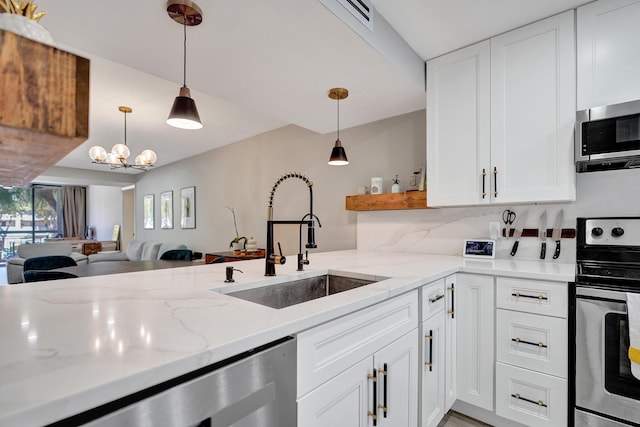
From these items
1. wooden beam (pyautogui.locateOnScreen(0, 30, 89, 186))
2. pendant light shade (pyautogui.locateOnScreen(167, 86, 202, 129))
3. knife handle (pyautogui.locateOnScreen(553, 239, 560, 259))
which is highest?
pendant light shade (pyautogui.locateOnScreen(167, 86, 202, 129))

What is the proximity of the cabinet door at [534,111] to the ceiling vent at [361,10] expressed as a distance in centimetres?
94

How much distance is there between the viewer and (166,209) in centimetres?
649

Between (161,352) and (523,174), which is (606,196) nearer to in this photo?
(523,174)

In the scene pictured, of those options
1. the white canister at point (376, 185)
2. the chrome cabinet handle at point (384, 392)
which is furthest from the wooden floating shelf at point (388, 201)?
the chrome cabinet handle at point (384, 392)

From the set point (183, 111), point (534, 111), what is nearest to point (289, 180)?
point (183, 111)

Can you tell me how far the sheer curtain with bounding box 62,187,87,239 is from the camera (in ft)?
33.0

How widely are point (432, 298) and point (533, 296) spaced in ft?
1.86

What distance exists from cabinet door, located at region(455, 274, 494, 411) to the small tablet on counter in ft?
1.40

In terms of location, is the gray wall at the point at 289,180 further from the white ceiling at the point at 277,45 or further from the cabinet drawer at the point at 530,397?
Answer: the cabinet drawer at the point at 530,397

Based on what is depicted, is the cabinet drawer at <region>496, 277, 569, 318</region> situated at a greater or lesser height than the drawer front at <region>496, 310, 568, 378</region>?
greater

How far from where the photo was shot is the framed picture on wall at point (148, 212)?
7.01 metres

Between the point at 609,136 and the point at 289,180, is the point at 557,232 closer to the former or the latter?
the point at 609,136

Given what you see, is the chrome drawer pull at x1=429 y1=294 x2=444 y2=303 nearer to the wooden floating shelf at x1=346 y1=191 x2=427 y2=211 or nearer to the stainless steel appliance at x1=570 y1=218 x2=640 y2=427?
the stainless steel appliance at x1=570 y1=218 x2=640 y2=427

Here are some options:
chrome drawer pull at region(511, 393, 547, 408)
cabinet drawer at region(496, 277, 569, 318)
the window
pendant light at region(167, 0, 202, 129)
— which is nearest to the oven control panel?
cabinet drawer at region(496, 277, 569, 318)
